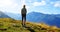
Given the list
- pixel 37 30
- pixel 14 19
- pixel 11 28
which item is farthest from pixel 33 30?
pixel 14 19

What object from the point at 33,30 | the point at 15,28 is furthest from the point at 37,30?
the point at 15,28

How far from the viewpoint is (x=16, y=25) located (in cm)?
3644

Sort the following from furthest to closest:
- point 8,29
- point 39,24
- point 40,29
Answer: point 39,24, point 40,29, point 8,29

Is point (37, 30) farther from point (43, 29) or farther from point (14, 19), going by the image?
point (14, 19)

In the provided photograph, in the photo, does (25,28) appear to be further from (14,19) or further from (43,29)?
(14,19)

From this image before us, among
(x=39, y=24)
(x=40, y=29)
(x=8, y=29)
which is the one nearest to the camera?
(x=8, y=29)

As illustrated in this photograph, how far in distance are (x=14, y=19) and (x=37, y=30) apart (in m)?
7.24

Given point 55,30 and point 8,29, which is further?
point 55,30

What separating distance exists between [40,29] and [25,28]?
2.71 m

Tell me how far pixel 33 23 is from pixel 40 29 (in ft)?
11.4

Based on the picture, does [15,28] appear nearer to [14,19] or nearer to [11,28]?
[11,28]

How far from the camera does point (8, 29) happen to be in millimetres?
34594

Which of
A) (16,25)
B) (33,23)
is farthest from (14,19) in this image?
(16,25)

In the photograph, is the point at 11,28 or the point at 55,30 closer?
the point at 11,28
